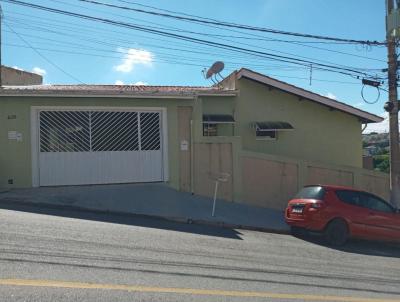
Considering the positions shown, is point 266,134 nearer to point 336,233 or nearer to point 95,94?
point 95,94

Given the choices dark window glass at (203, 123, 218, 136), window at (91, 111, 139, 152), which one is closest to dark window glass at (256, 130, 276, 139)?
dark window glass at (203, 123, 218, 136)

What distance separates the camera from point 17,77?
87.8 ft

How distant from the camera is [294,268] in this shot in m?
8.23

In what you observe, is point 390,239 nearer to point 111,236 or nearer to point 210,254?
point 210,254

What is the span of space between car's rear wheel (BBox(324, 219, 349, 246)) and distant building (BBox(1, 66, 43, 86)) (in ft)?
61.0

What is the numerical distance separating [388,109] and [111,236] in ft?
34.0

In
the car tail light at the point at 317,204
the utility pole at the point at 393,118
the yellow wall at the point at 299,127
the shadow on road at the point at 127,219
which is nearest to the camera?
the shadow on road at the point at 127,219

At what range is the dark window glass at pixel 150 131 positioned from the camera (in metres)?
16.1

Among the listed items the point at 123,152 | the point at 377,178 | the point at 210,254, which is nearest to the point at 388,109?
the point at 377,178

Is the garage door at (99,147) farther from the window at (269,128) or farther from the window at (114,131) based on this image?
the window at (269,128)

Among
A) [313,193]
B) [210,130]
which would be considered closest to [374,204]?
[313,193]

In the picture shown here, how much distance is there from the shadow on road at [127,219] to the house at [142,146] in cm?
263

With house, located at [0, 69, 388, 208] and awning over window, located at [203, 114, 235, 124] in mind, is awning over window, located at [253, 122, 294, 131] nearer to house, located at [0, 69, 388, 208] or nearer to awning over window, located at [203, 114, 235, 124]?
house, located at [0, 69, 388, 208]

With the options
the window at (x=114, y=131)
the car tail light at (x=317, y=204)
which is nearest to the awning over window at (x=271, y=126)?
the window at (x=114, y=131)
